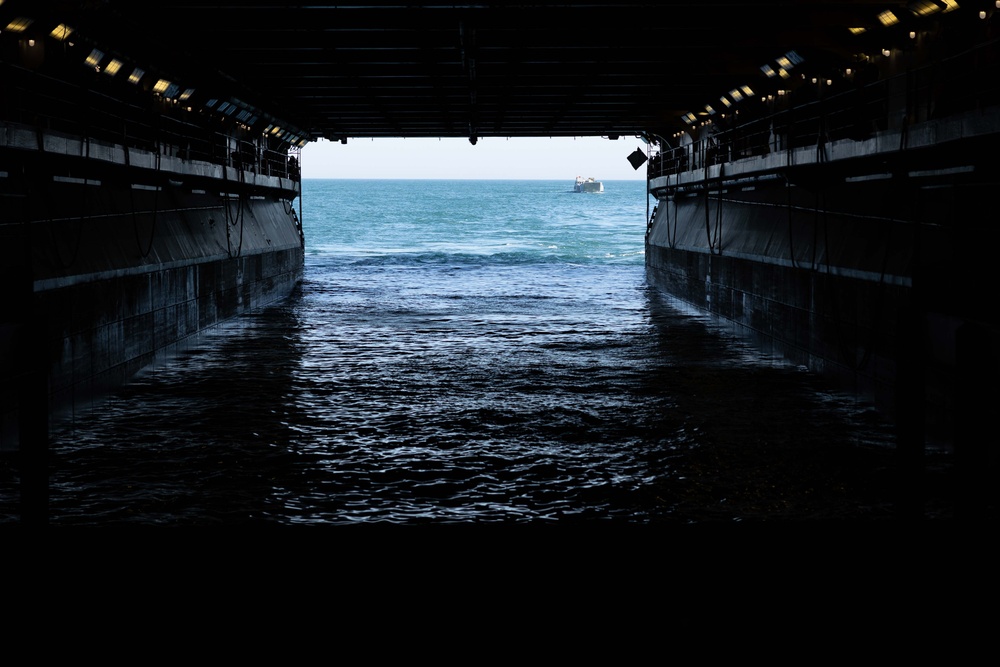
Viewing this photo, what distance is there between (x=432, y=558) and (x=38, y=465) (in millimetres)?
2954

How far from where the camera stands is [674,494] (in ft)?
34.3

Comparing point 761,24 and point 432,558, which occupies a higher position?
point 761,24

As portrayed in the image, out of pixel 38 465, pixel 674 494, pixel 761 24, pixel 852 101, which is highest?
pixel 761 24

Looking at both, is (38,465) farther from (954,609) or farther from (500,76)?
(500,76)

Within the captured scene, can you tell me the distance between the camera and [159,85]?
2486cm

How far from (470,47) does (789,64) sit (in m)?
7.25

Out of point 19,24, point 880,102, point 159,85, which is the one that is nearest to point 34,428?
point 19,24

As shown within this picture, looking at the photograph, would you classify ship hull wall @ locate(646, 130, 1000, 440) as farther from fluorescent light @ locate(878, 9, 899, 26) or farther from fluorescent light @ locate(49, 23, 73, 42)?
fluorescent light @ locate(49, 23, 73, 42)

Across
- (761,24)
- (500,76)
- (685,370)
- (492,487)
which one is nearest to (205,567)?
(492,487)

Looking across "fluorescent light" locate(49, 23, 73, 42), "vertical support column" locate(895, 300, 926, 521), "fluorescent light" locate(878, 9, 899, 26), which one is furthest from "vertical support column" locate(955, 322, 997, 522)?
"fluorescent light" locate(49, 23, 73, 42)

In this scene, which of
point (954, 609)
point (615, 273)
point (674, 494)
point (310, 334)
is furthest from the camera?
point (615, 273)

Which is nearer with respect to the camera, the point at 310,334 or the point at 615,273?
the point at 310,334

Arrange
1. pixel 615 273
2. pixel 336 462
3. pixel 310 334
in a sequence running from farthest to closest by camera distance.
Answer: pixel 615 273 → pixel 310 334 → pixel 336 462

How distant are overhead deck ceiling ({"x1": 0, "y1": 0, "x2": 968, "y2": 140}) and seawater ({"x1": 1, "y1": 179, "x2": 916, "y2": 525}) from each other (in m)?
6.59
